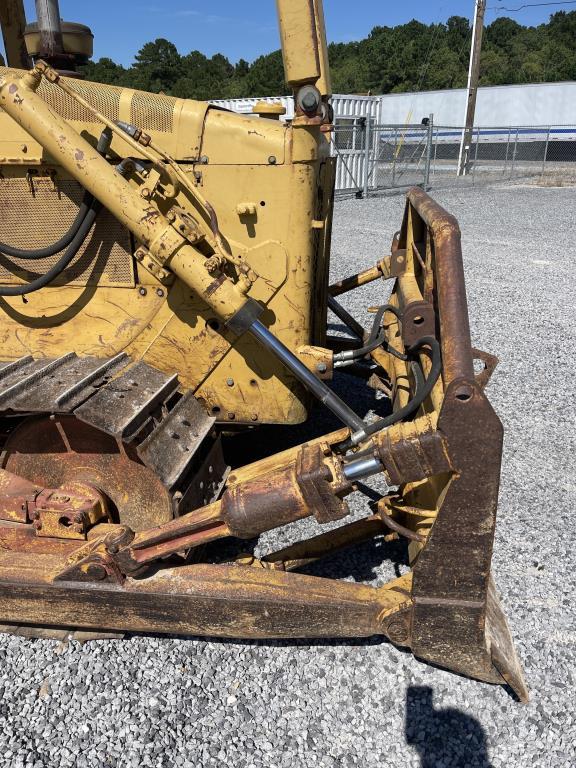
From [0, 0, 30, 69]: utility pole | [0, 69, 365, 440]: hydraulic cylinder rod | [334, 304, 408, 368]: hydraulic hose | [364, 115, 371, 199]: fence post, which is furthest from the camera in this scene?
[364, 115, 371, 199]: fence post

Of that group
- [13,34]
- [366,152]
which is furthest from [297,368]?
[366,152]

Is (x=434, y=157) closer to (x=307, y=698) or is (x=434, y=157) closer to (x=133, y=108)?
(x=133, y=108)

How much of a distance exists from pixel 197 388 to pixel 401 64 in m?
→ 54.6

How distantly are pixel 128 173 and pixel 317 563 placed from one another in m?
1.97

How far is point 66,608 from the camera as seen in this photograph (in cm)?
238

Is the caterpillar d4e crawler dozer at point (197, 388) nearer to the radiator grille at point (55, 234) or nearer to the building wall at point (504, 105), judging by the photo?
the radiator grille at point (55, 234)

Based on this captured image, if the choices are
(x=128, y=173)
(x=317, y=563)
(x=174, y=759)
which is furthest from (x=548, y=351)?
(x=174, y=759)

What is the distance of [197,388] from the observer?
9.27ft

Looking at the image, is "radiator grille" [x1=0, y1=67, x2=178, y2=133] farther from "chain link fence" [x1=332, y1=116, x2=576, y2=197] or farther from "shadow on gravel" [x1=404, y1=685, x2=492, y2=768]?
"chain link fence" [x1=332, y1=116, x2=576, y2=197]

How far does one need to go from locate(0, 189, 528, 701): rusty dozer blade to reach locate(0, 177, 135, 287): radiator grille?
34.5 inches

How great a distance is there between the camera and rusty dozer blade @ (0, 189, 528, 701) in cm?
190

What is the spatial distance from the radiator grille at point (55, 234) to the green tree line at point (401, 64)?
40.8m

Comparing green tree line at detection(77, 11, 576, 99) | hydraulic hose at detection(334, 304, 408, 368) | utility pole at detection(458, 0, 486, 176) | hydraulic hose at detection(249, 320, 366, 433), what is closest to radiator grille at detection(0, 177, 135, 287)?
hydraulic hose at detection(249, 320, 366, 433)

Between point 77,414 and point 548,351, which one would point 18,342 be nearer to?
point 77,414
